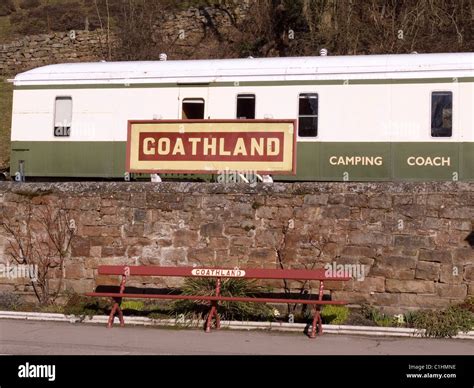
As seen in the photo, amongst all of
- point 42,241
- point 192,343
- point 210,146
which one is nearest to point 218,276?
point 192,343

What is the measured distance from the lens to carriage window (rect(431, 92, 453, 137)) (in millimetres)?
13336

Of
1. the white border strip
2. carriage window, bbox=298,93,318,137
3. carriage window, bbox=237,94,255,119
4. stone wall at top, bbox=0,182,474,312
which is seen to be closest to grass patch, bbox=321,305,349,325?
stone wall at top, bbox=0,182,474,312

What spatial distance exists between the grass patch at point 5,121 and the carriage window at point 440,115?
14.8m

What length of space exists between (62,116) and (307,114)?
5.13 metres

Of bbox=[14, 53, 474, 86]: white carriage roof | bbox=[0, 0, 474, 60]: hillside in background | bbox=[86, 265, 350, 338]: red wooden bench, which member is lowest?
bbox=[86, 265, 350, 338]: red wooden bench

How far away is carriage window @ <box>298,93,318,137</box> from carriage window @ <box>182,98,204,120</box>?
2.01 m

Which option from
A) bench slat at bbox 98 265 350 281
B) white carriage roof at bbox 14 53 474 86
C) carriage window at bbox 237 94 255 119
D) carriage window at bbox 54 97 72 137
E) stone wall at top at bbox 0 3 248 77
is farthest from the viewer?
stone wall at top at bbox 0 3 248 77

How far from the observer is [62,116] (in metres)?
15.1

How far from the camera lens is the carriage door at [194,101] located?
568 inches

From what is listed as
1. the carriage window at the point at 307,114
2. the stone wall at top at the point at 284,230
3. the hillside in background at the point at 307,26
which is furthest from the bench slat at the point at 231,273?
the hillside in background at the point at 307,26

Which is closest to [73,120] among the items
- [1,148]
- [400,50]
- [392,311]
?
[392,311]

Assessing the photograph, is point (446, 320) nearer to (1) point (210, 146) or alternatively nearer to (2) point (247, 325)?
(2) point (247, 325)

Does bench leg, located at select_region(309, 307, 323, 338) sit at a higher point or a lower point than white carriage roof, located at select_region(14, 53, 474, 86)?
lower

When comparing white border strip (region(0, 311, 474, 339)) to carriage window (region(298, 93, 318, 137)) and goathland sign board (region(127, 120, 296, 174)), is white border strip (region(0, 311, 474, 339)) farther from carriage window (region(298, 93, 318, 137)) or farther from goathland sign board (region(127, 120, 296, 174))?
carriage window (region(298, 93, 318, 137))
